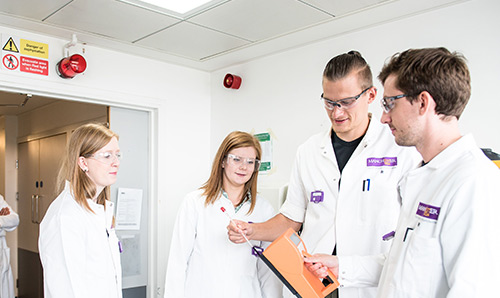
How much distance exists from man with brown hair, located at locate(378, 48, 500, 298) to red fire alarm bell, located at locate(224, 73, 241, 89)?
2.46m

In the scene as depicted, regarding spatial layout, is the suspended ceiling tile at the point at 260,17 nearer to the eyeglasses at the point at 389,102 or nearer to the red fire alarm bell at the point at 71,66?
the red fire alarm bell at the point at 71,66

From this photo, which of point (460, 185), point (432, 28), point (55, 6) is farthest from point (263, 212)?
point (55, 6)

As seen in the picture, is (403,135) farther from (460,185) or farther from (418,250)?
(418,250)

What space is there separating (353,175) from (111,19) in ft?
6.23

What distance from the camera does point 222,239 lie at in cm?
219

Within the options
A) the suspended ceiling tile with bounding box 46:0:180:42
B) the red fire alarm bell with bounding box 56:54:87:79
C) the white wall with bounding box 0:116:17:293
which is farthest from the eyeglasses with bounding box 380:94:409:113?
the white wall with bounding box 0:116:17:293

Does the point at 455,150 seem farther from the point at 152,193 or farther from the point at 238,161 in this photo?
the point at 152,193

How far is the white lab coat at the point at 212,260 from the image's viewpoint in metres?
2.12

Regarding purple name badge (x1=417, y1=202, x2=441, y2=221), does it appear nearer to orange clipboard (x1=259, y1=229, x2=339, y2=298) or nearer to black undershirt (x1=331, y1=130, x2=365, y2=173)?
orange clipboard (x1=259, y1=229, x2=339, y2=298)

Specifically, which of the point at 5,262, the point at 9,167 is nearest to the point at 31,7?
the point at 5,262

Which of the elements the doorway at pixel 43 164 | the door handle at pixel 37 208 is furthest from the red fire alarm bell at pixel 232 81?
the door handle at pixel 37 208

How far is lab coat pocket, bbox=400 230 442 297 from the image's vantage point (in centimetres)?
108

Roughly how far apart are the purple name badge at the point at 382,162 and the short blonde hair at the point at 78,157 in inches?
48.7

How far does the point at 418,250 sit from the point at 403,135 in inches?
13.3
